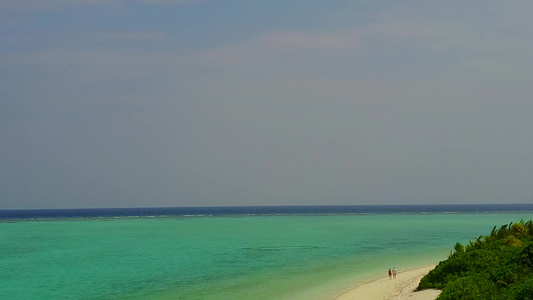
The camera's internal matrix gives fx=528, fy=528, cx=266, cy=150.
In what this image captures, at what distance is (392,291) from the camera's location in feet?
86.2

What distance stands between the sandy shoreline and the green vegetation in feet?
2.96

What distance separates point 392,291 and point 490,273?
6.26m

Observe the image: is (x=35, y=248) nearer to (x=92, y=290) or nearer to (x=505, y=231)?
(x=92, y=290)

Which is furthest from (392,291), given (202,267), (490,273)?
(202,267)

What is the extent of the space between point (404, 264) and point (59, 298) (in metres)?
23.7

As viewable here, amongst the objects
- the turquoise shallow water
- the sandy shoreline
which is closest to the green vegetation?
the sandy shoreline

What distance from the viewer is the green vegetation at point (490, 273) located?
17.7m

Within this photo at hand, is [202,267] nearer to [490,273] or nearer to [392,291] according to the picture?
[392,291]

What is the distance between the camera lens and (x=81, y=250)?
5550cm

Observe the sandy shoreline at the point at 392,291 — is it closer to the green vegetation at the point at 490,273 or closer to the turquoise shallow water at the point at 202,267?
the green vegetation at the point at 490,273

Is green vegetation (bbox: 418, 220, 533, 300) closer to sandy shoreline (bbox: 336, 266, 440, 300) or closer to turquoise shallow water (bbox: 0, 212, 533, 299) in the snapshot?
sandy shoreline (bbox: 336, 266, 440, 300)

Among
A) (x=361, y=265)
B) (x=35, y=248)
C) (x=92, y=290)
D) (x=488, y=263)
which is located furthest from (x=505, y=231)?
(x=35, y=248)

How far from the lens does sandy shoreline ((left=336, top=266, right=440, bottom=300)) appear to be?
23.3m

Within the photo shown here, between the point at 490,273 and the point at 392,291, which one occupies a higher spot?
the point at 490,273
